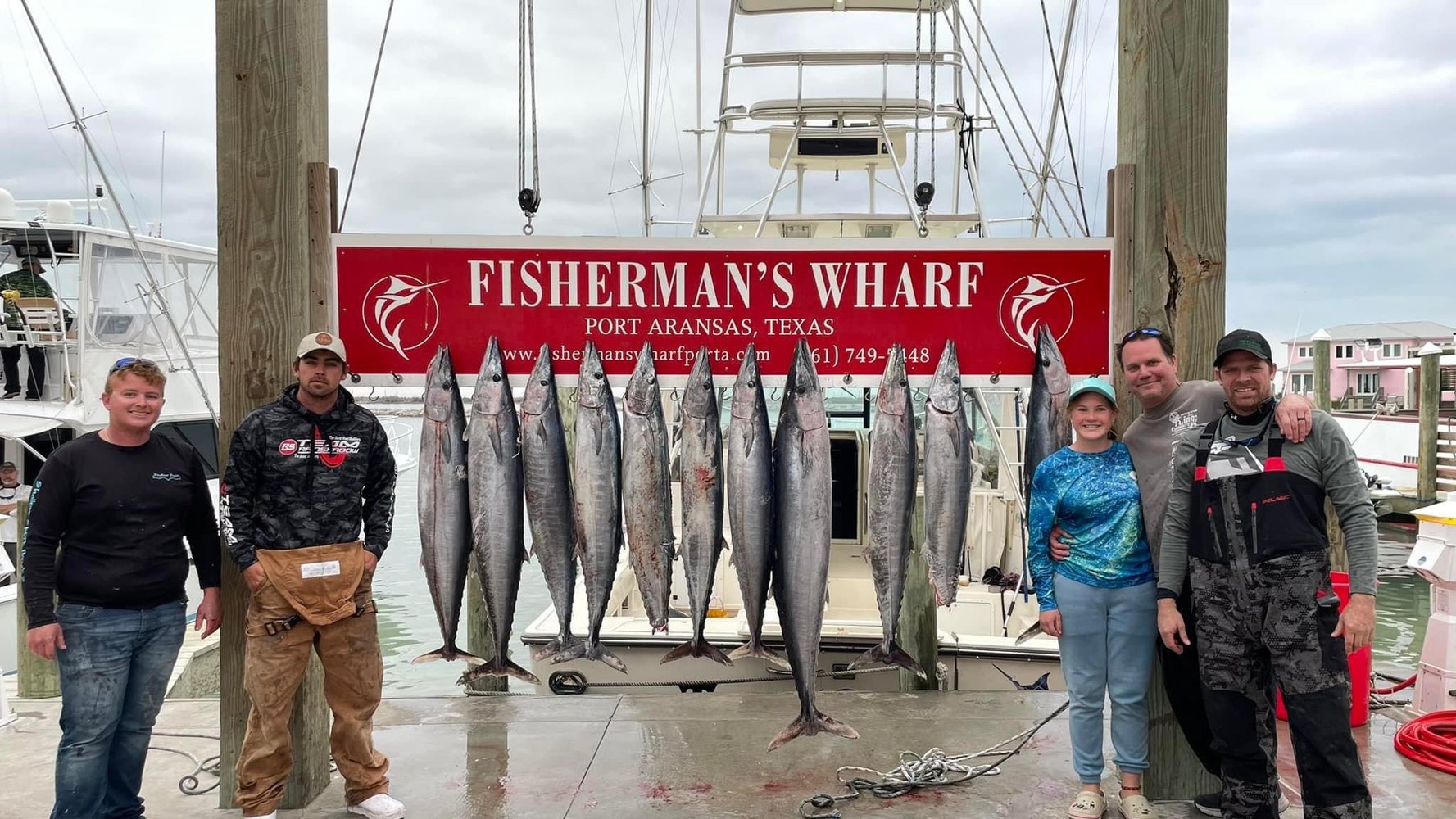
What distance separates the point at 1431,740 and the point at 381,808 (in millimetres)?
4181

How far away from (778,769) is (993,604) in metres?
4.95

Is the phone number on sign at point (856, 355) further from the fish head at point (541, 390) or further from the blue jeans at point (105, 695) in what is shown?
the blue jeans at point (105, 695)

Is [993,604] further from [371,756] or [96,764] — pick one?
[96,764]

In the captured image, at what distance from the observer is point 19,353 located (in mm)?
12625

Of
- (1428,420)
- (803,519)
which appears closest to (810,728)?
(803,519)

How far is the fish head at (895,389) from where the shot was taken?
3234mm

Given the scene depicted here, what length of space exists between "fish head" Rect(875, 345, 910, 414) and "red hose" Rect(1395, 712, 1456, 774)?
270 cm

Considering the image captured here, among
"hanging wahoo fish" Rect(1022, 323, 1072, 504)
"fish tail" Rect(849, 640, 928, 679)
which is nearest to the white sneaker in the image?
"fish tail" Rect(849, 640, 928, 679)

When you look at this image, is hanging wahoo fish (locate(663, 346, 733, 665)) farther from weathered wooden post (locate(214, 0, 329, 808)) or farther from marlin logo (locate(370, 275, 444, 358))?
weathered wooden post (locate(214, 0, 329, 808))

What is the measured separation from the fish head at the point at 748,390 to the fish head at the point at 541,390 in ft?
2.12

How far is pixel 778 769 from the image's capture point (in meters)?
3.82

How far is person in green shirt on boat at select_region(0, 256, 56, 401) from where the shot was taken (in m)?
12.5

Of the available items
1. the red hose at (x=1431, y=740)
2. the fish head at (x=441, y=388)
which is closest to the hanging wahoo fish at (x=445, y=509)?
the fish head at (x=441, y=388)

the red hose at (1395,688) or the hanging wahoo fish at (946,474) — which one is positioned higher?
the hanging wahoo fish at (946,474)
